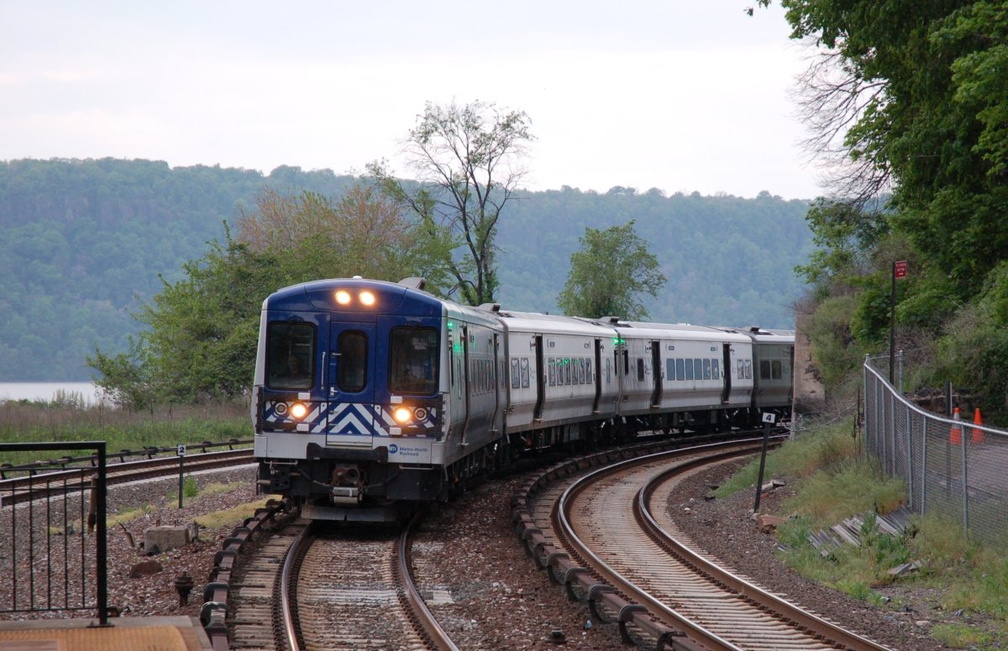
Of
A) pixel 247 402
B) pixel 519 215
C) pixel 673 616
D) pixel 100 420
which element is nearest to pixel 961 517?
pixel 673 616

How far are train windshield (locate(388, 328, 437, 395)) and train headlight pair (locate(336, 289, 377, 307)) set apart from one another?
46 cm

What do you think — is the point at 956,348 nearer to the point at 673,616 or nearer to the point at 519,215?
the point at 673,616

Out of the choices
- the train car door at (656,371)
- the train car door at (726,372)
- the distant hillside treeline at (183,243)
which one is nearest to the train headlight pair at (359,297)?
the train car door at (656,371)

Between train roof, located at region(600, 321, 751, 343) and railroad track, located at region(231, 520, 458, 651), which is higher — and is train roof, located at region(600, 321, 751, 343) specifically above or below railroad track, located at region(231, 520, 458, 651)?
above

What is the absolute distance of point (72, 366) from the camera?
10850 cm

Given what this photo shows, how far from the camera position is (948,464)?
42.8ft

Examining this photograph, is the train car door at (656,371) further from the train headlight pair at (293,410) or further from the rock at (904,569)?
the rock at (904,569)

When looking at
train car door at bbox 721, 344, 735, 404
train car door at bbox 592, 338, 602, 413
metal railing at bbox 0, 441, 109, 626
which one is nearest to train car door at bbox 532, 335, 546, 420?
train car door at bbox 592, 338, 602, 413

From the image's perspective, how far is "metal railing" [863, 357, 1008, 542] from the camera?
12.0m

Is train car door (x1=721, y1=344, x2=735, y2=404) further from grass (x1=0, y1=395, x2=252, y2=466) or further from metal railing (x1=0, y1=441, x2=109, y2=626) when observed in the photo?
metal railing (x1=0, y1=441, x2=109, y2=626)

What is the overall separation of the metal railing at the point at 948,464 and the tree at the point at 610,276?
60572 mm

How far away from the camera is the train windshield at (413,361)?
15.3 metres

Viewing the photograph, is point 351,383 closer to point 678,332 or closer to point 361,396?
point 361,396

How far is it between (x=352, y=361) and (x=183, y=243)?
11601 centimetres
